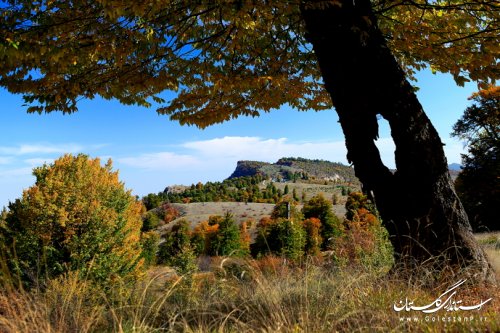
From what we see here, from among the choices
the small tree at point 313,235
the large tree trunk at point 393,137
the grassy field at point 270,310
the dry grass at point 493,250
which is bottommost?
the small tree at point 313,235

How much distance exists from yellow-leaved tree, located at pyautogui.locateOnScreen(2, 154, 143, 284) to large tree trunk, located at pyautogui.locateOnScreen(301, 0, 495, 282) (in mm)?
15300

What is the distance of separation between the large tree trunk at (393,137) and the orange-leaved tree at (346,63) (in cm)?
1

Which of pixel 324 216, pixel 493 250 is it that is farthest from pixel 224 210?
pixel 493 250

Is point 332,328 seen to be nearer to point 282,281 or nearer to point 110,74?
point 282,281

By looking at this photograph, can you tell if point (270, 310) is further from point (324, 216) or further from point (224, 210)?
point (224, 210)

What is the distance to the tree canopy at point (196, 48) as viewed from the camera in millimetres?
4777

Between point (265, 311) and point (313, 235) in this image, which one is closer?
point (265, 311)

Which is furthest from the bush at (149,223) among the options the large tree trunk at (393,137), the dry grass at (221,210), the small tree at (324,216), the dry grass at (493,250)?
the large tree trunk at (393,137)

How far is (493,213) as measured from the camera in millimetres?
27016

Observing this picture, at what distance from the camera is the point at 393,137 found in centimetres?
483

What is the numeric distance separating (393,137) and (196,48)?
12.5ft

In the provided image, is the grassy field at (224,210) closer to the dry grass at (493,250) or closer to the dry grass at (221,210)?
the dry grass at (221,210)

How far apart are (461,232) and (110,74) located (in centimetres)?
562

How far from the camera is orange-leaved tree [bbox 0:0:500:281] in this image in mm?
4512
